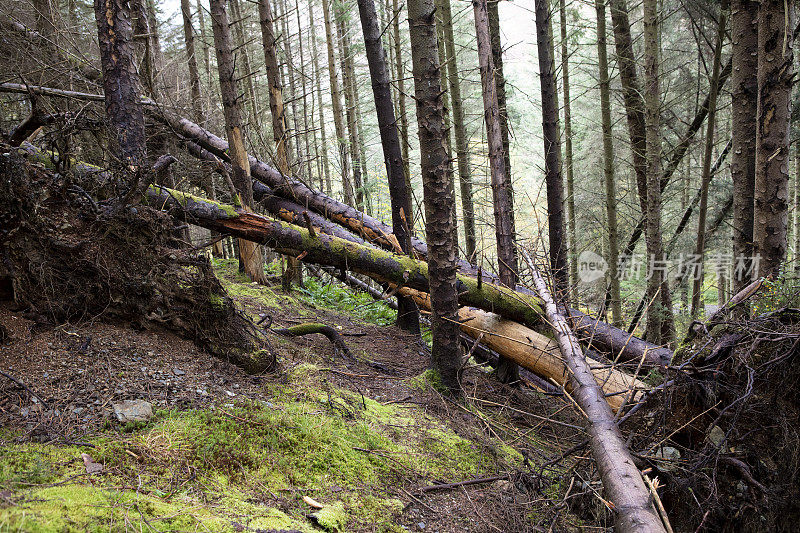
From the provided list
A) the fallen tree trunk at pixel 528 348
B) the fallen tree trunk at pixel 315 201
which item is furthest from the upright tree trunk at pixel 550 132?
the fallen tree trunk at pixel 528 348

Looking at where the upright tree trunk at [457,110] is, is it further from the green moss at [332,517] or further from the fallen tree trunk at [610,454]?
the green moss at [332,517]

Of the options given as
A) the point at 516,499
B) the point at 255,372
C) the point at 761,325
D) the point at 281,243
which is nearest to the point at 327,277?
the point at 281,243

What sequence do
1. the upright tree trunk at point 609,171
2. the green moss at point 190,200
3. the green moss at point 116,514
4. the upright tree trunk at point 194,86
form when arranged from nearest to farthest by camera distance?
the green moss at point 116,514
the green moss at point 190,200
the upright tree trunk at point 194,86
the upright tree trunk at point 609,171

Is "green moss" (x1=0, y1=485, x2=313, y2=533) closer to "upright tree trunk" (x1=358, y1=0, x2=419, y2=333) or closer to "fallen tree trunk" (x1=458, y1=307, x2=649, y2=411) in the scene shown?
"fallen tree trunk" (x1=458, y1=307, x2=649, y2=411)

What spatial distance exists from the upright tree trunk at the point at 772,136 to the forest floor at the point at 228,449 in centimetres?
329

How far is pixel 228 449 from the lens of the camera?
2.79 meters

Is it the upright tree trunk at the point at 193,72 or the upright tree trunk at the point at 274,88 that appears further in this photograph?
the upright tree trunk at the point at 193,72

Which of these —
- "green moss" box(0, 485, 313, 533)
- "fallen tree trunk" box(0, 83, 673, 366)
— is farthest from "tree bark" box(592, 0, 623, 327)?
"green moss" box(0, 485, 313, 533)

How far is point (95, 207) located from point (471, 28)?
2067cm

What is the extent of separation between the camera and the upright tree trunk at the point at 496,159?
6348 mm

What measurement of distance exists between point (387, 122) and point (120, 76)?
3638mm

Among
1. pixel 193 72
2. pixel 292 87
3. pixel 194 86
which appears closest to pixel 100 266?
pixel 194 86

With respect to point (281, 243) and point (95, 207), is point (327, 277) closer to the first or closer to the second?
point (281, 243)

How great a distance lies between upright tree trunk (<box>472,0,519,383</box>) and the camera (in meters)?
6.35
